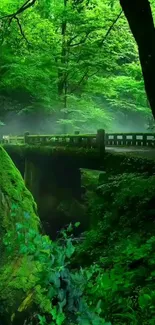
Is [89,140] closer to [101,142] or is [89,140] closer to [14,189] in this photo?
[101,142]

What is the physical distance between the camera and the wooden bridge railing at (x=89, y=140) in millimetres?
12920

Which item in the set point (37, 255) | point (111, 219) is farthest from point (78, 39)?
point (37, 255)

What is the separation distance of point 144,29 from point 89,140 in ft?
26.0

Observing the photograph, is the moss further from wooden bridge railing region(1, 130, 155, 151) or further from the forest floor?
wooden bridge railing region(1, 130, 155, 151)

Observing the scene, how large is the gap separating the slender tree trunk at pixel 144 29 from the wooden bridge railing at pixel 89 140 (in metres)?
6.88

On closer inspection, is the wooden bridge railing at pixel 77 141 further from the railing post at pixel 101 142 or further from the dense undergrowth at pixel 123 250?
the dense undergrowth at pixel 123 250

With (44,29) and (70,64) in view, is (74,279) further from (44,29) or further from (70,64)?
(44,29)

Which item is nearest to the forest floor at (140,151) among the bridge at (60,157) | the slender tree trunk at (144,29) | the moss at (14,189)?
the bridge at (60,157)

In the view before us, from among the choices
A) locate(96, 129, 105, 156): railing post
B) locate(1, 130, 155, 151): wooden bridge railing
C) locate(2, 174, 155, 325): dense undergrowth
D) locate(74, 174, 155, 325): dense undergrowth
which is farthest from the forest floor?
locate(2, 174, 155, 325): dense undergrowth

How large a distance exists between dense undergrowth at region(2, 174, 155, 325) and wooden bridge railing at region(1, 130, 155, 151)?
3.29 meters

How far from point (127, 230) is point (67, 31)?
58.7 feet

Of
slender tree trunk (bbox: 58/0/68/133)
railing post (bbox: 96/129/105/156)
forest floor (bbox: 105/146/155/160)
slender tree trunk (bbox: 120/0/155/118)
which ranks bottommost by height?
forest floor (bbox: 105/146/155/160)

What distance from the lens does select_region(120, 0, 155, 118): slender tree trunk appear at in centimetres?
571

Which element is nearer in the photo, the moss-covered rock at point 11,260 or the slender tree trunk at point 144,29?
the slender tree trunk at point 144,29
